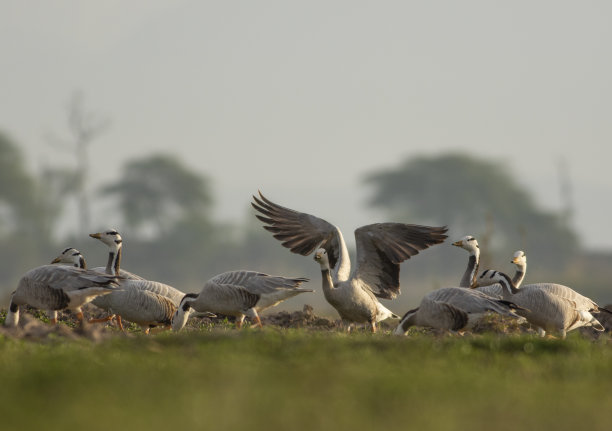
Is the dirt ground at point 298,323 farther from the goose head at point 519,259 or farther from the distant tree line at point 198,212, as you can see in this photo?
the distant tree line at point 198,212

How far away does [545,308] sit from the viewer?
48.2 feet

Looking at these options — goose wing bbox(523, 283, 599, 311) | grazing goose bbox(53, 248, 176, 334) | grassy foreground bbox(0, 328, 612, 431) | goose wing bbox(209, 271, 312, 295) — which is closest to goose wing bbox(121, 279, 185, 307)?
grazing goose bbox(53, 248, 176, 334)

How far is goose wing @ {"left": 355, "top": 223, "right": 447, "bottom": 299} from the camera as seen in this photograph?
54.0 feet

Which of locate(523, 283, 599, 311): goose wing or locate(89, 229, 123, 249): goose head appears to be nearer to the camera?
locate(523, 283, 599, 311): goose wing

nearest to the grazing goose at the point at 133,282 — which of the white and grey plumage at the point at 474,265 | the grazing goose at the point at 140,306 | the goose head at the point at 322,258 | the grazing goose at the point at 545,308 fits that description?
the grazing goose at the point at 140,306

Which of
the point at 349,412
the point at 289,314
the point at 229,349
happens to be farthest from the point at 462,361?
the point at 289,314

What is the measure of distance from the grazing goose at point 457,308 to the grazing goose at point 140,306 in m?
4.23

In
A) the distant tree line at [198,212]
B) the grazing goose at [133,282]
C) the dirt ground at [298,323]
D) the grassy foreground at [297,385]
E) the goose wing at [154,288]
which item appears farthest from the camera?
the distant tree line at [198,212]

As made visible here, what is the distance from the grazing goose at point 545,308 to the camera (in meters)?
14.7

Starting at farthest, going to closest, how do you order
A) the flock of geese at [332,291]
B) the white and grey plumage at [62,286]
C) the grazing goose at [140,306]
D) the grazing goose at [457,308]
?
the grazing goose at [140,306] → the white and grey plumage at [62,286] → the flock of geese at [332,291] → the grazing goose at [457,308]

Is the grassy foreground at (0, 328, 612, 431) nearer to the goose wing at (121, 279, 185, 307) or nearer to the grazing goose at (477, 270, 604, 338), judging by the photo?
the grazing goose at (477, 270, 604, 338)

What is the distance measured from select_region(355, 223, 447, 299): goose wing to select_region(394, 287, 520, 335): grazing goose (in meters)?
2.22

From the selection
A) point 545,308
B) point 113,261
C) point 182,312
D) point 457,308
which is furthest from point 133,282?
point 545,308

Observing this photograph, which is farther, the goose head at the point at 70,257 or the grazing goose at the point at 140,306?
the goose head at the point at 70,257
